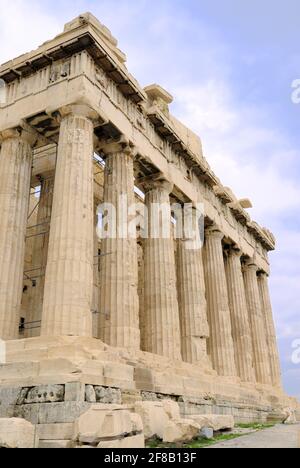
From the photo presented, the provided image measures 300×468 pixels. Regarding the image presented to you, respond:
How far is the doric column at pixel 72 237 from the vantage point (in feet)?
49.0

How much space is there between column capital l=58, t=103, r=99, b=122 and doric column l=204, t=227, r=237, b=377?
1427 cm

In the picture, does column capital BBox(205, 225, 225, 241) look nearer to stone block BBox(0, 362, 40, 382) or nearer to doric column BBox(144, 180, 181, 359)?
doric column BBox(144, 180, 181, 359)

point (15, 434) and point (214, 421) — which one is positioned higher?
point (214, 421)

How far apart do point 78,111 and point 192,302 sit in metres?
12.2

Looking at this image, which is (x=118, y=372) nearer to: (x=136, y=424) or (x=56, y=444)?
(x=56, y=444)

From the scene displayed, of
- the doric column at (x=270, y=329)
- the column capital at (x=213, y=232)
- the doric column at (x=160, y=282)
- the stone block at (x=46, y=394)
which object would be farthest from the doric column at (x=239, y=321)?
the stone block at (x=46, y=394)

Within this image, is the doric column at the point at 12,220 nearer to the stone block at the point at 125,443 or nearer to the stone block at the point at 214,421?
the stone block at the point at 214,421

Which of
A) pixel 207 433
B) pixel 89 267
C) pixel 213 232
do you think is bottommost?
pixel 207 433

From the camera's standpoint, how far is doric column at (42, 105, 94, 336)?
49.0 feet

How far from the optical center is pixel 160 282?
21828 mm

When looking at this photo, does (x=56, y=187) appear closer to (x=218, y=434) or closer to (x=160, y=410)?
(x=160, y=410)

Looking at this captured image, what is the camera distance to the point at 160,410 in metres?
12.0

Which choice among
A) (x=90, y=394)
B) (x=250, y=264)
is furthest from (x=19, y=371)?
(x=250, y=264)

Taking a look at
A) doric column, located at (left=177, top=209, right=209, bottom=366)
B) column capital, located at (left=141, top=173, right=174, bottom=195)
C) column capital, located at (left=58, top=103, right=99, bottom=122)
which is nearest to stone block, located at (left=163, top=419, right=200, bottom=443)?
doric column, located at (left=177, top=209, right=209, bottom=366)
